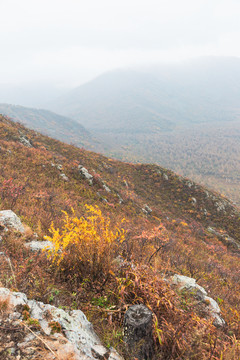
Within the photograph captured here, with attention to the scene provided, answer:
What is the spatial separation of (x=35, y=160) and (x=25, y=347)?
47.8ft

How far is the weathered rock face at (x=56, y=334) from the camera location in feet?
4.69

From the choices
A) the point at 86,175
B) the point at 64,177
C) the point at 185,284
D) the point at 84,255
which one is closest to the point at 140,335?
the point at 84,255

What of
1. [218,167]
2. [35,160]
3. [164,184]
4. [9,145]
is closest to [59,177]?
[35,160]

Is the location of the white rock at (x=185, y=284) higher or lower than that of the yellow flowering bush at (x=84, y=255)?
lower

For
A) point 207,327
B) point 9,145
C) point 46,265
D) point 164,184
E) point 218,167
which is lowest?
point 218,167

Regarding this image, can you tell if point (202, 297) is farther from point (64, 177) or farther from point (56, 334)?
point (64, 177)

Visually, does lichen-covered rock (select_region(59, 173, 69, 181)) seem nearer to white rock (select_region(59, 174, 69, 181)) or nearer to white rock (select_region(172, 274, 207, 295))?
white rock (select_region(59, 174, 69, 181))

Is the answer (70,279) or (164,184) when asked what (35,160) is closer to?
(70,279)

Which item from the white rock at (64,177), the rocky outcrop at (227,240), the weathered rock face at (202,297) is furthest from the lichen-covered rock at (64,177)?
the rocky outcrop at (227,240)

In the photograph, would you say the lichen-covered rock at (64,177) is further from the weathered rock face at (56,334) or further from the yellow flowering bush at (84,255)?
the weathered rock face at (56,334)

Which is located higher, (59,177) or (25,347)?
(25,347)

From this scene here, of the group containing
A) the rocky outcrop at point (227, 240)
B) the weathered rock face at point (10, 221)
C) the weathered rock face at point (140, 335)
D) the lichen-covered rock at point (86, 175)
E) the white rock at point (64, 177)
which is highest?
the weathered rock face at point (10, 221)

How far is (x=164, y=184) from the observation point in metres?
25.8

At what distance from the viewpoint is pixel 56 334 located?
1.64 m
